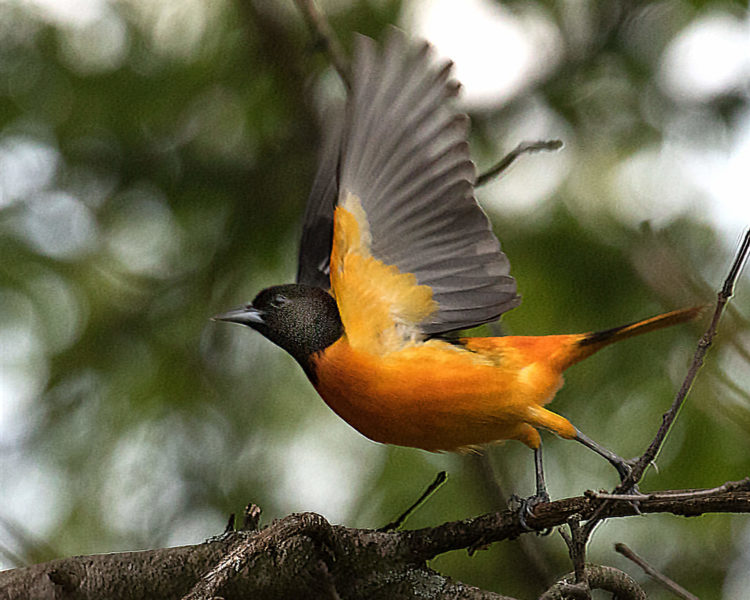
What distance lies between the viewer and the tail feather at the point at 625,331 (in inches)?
100

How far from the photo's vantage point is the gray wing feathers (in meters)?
2.48

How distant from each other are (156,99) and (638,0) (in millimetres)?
2035

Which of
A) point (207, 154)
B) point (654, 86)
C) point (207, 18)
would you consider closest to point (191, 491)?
point (207, 154)

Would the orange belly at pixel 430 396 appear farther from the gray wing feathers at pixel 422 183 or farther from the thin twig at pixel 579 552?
the thin twig at pixel 579 552

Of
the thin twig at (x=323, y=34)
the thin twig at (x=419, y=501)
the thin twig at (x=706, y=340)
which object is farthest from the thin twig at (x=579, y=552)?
the thin twig at (x=323, y=34)

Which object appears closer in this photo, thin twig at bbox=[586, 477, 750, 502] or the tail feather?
thin twig at bbox=[586, 477, 750, 502]

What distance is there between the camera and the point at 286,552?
2.02 meters

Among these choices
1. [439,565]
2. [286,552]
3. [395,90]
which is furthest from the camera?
[439,565]

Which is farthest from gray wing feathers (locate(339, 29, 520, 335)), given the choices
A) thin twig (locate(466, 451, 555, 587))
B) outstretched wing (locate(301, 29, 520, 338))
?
thin twig (locate(466, 451, 555, 587))

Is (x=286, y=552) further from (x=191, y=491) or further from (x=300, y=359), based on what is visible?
(x=191, y=491)

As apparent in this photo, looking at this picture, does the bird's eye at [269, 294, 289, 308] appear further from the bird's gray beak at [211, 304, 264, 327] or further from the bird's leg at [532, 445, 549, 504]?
the bird's leg at [532, 445, 549, 504]

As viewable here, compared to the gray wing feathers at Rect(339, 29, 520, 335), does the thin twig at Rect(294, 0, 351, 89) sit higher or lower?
higher

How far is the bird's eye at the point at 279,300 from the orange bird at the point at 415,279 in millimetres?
112

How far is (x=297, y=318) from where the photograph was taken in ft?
8.75
